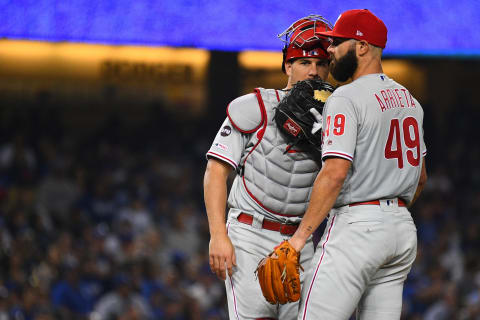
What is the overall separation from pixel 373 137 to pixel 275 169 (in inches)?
16.9

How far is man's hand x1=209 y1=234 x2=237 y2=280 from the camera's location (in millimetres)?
2471

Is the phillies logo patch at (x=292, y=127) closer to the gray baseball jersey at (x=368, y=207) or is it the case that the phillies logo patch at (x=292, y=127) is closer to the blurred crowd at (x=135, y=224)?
the gray baseball jersey at (x=368, y=207)

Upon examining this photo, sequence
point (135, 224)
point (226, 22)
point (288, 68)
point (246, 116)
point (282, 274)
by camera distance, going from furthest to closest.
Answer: point (135, 224) < point (226, 22) < point (288, 68) < point (246, 116) < point (282, 274)

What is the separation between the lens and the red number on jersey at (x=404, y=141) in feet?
7.60

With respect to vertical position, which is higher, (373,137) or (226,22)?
(226,22)

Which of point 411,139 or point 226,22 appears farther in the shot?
point 226,22

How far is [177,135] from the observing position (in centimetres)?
1072

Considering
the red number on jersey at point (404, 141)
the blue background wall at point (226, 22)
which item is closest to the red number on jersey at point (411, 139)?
the red number on jersey at point (404, 141)

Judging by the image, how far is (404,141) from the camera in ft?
7.68

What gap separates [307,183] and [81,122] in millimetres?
8291

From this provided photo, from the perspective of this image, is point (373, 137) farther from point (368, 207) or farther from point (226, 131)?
point (226, 131)

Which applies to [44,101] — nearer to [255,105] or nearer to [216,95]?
[216,95]

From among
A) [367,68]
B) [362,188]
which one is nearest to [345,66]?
[367,68]

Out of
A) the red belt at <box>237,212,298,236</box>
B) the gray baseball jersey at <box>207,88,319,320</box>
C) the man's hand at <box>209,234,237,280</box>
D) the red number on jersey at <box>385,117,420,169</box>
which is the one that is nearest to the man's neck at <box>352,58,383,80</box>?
the red number on jersey at <box>385,117,420,169</box>
